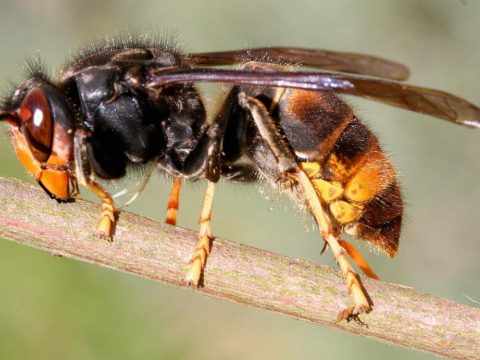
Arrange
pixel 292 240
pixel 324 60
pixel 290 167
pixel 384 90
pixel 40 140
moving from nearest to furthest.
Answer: pixel 384 90
pixel 40 140
pixel 290 167
pixel 324 60
pixel 292 240

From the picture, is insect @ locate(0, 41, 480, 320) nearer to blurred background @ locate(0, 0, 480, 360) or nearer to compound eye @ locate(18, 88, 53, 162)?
compound eye @ locate(18, 88, 53, 162)

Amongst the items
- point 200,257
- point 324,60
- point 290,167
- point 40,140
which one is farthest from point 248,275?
point 324,60

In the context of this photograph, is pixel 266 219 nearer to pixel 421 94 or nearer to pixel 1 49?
pixel 1 49

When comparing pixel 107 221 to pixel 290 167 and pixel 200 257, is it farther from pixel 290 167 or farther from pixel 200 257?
pixel 290 167

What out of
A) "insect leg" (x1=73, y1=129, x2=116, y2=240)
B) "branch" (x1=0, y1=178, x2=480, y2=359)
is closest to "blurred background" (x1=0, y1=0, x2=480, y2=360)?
"insect leg" (x1=73, y1=129, x2=116, y2=240)

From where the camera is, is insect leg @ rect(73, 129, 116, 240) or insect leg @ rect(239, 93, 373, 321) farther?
insect leg @ rect(239, 93, 373, 321)

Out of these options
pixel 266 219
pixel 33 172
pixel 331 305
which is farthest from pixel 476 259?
pixel 33 172
